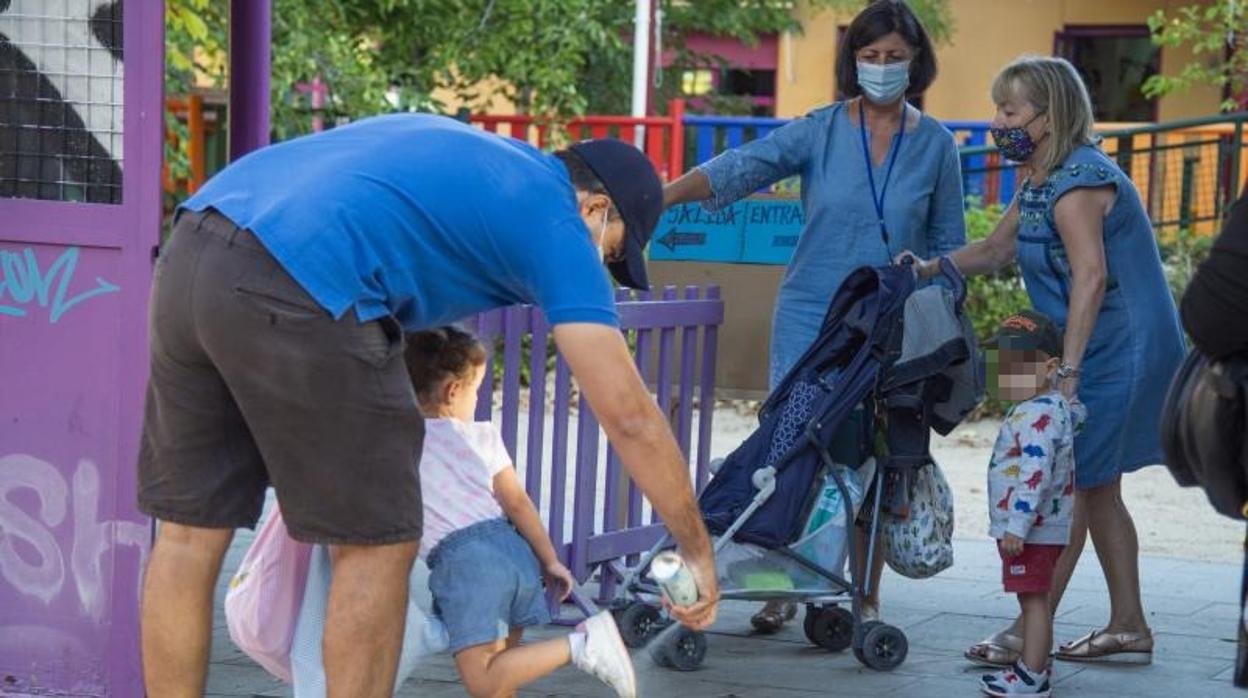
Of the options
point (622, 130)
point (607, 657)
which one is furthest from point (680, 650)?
point (622, 130)

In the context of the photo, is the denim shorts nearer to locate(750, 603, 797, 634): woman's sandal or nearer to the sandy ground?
locate(750, 603, 797, 634): woman's sandal

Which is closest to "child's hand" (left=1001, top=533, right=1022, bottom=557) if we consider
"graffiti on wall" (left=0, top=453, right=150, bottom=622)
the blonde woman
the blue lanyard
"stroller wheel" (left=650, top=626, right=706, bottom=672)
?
the blonde woman

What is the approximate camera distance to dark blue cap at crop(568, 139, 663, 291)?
3.96 meters

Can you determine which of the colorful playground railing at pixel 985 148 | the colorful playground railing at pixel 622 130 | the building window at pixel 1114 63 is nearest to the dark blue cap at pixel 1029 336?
the colorful playground railing at pixel 985 148

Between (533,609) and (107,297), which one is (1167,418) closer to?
(533,609)

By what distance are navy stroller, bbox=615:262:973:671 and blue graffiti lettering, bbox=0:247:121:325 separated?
176 cm

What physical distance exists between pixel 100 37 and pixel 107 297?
25.5 inches

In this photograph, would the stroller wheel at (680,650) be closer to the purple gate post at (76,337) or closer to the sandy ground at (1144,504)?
the purple gate post at (76,337)

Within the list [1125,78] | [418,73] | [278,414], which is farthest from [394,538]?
[1125,78]

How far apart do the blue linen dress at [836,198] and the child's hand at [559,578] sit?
4.72 feet

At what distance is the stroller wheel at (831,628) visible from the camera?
5984mm

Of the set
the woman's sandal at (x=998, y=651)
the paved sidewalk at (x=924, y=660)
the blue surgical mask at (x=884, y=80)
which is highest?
the blue surgical mask at (x=884, y=80)

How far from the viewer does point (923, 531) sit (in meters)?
5.73

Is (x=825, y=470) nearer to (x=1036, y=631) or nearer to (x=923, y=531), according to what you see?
(x=923, y=531)
